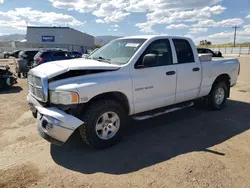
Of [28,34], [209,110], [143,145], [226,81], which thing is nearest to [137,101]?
[143,145]

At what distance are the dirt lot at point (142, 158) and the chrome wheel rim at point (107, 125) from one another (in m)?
0.27

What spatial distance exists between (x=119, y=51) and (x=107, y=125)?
1.64 meters

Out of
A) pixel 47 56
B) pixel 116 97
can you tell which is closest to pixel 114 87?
pixel 116 97

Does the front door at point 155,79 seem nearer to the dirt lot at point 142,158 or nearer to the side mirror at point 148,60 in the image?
the side mirror at point 148,60

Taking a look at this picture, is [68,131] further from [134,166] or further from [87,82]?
[134,166]

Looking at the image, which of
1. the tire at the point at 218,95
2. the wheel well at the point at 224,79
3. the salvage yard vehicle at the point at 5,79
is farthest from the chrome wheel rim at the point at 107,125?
the salvage yard vehicle at the point at 5,79

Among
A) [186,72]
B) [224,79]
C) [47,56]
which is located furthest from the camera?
[47,56]

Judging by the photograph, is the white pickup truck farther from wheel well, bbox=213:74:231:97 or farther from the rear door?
wheel well, bbox=213:74:231:97

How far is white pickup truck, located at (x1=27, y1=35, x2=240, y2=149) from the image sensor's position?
3.68 metres

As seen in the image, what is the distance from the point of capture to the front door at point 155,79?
442 centimetres

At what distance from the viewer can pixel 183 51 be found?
5430 mm

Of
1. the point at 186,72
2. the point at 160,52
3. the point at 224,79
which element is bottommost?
the point at 224,79

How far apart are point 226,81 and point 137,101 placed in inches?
143

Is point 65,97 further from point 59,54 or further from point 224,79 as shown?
point 59,54
